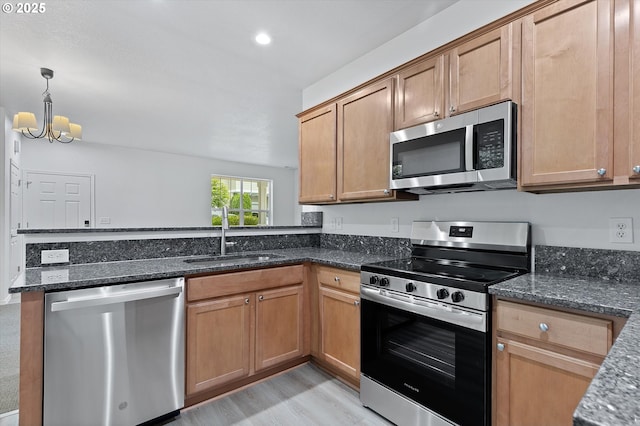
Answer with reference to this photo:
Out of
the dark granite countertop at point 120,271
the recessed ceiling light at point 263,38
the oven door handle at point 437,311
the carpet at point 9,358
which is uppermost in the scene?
the recessed ceiling light at point 263,38

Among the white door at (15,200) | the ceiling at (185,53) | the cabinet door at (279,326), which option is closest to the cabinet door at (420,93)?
the ceiling at (185,53)

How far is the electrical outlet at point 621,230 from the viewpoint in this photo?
61.4 inches

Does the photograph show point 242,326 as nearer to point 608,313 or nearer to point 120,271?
point 120,271

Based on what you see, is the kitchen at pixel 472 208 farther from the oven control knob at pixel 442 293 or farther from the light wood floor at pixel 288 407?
the light wood floor at pixel 288 407

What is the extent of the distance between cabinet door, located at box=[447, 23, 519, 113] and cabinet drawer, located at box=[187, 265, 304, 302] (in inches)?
62.2

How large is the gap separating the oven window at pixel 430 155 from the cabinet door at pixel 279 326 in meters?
1.21

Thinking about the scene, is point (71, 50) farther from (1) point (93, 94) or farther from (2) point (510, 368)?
(2) point (510, 368)

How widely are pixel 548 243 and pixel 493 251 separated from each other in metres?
0.28

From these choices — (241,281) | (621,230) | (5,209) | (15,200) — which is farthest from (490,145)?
(15,200)

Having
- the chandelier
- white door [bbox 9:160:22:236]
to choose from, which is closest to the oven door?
the chandelier

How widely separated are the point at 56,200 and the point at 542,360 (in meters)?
7.21

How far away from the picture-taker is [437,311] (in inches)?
65.1

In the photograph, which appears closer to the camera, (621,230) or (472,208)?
(621,230)

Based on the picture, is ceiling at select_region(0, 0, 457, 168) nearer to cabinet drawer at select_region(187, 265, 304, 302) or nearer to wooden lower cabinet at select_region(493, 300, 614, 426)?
cabinet drawer at select_region(187, 265, 304, 302)
